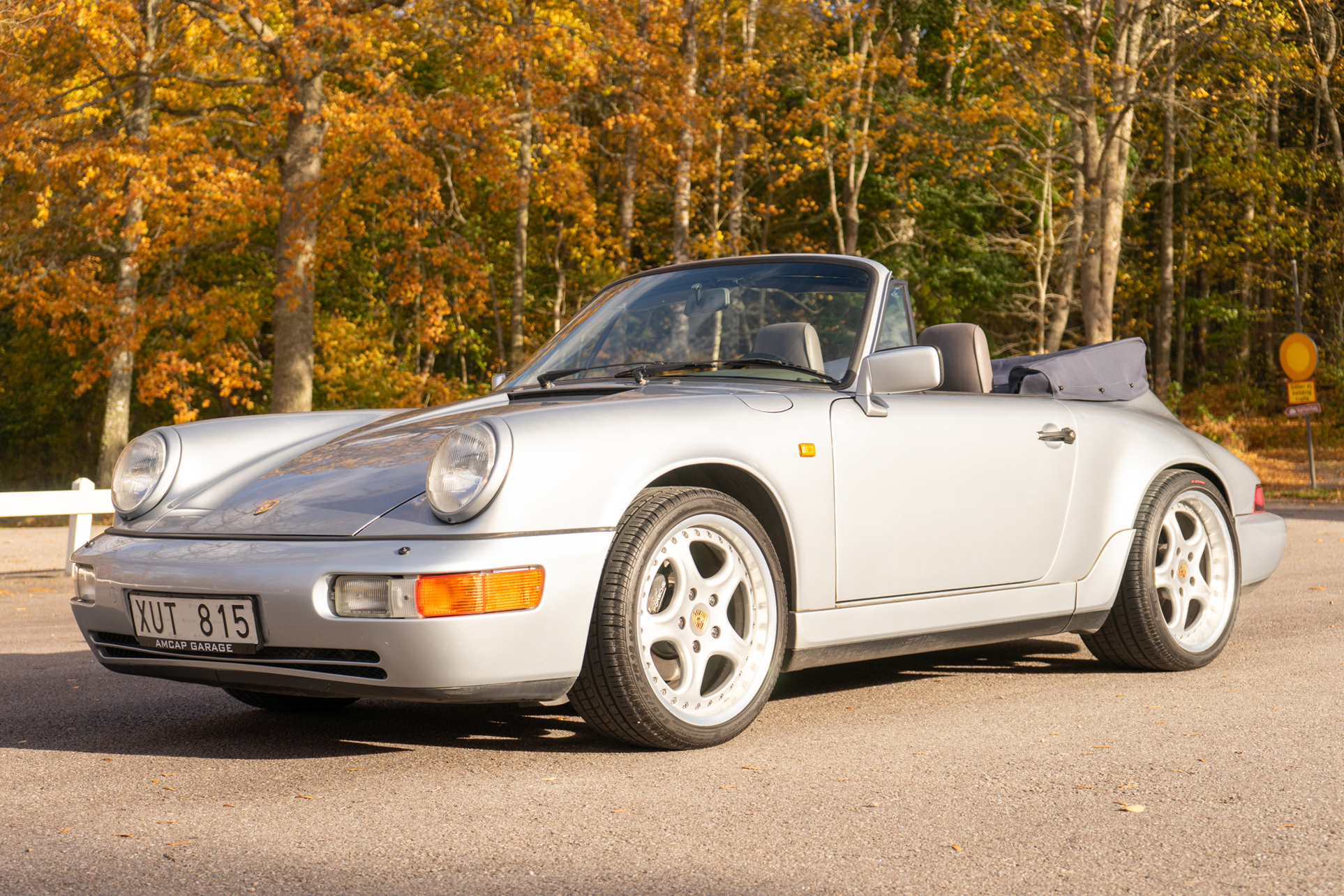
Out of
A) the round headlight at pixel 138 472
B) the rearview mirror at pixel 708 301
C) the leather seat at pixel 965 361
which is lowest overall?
Result: the round headlight at pixel 138 472

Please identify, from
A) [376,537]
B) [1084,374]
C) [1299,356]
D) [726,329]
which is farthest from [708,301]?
[1299,356]

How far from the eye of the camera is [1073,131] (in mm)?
28328

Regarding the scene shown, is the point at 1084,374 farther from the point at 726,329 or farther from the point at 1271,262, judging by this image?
the point at 1271,262

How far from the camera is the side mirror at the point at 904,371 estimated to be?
443cm

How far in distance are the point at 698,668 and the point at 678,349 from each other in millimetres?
1349

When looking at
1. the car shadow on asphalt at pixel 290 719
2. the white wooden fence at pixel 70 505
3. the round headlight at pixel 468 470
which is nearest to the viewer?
the round headlight at pixel 468 470

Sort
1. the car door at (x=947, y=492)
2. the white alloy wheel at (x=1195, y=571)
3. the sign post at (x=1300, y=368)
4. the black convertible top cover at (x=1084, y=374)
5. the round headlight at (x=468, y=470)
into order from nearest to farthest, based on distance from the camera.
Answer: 1. the round headlight at (x=468, y=470)
2. the car door at (x=947, y=492)
3. the white alloy wheel at (x=1195, y=571)
4. the black convertible top cover at (x=1084, y=374)
5. the sign post at (x=1300, y=368)

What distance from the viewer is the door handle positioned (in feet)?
16.5

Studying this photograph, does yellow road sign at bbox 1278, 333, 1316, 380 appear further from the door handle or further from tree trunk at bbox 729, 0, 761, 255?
the door handle

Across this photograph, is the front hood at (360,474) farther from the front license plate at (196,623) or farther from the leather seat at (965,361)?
the leather seat at (965,361)

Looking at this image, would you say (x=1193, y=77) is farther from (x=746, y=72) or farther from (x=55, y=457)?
(x=55, y=457)

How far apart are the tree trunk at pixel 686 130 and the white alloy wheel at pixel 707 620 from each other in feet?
49.6

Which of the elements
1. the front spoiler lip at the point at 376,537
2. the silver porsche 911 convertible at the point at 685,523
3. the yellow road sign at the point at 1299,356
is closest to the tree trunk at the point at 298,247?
the silver porsche 911 convertible at the point at 685,523

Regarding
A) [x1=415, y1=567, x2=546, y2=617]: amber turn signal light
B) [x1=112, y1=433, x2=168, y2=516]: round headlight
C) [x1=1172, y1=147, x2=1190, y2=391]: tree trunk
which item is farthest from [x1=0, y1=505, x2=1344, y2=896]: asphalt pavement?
[x1=1172, y1=147, x2=1190, y2=391]: tree trunk
